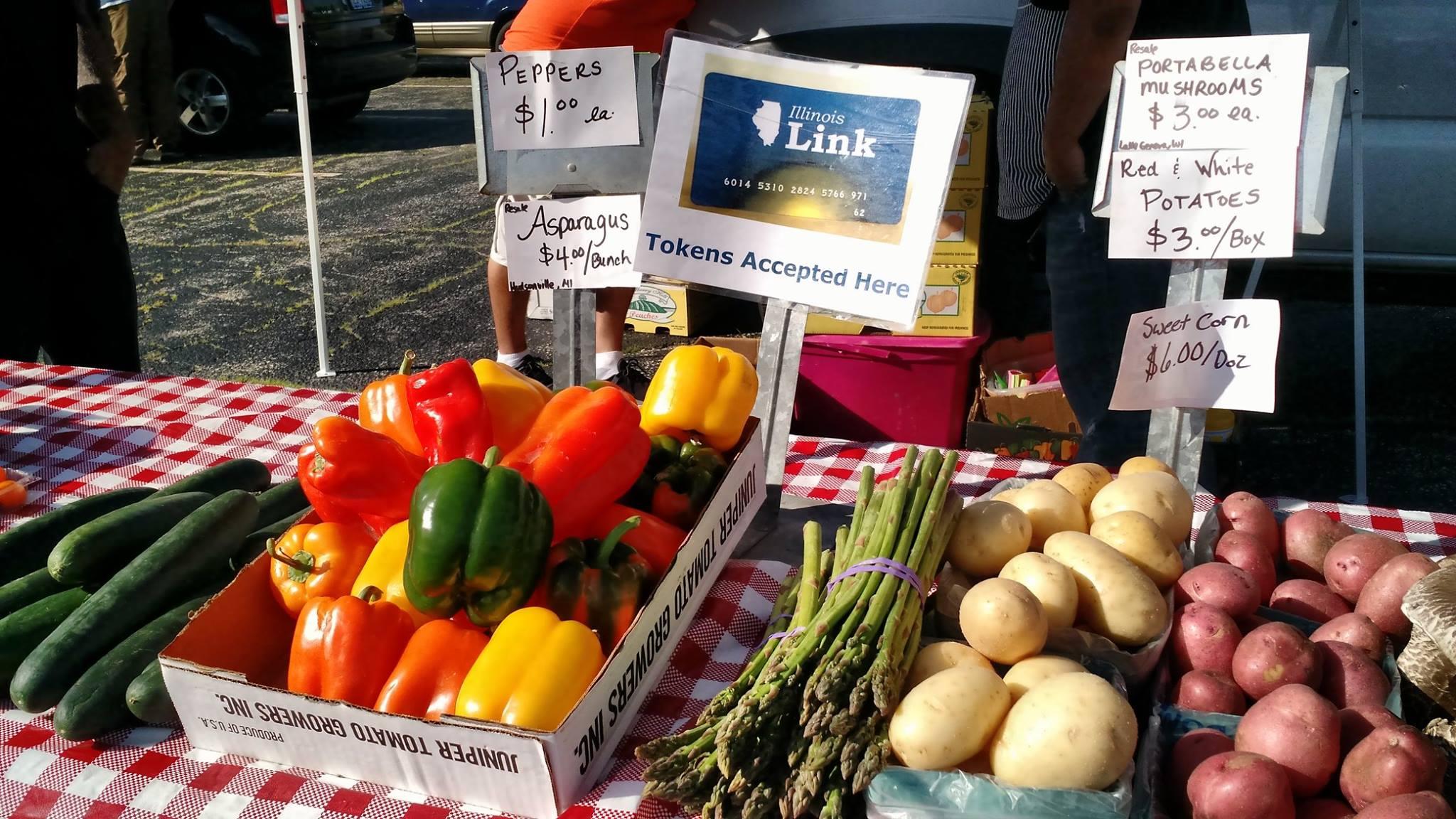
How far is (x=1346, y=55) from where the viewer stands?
4645 millimetres

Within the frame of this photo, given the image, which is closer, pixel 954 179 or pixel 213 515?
pixel 213 515

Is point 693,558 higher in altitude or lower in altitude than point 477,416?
lower

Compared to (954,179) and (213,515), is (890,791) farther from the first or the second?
(954,179)

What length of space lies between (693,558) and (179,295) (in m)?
5.64

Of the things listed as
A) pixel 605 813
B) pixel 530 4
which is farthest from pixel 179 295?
pixel 605 813

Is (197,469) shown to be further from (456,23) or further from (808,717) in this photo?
(456,23)

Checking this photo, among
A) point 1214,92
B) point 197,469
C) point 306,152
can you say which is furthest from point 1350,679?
point 306,152

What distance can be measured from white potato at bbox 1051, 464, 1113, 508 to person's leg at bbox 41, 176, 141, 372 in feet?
9.54

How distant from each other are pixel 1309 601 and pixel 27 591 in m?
1.84

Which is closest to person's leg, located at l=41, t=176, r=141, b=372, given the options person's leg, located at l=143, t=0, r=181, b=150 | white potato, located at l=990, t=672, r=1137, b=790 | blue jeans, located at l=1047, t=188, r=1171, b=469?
person's leg, located at l=143, t=0, r=181, b=150

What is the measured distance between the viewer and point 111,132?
3309mm

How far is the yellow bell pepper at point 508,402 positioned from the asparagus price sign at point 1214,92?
1.05 m

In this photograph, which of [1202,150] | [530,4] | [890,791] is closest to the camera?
[890,791]

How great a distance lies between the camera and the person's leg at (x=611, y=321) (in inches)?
143
